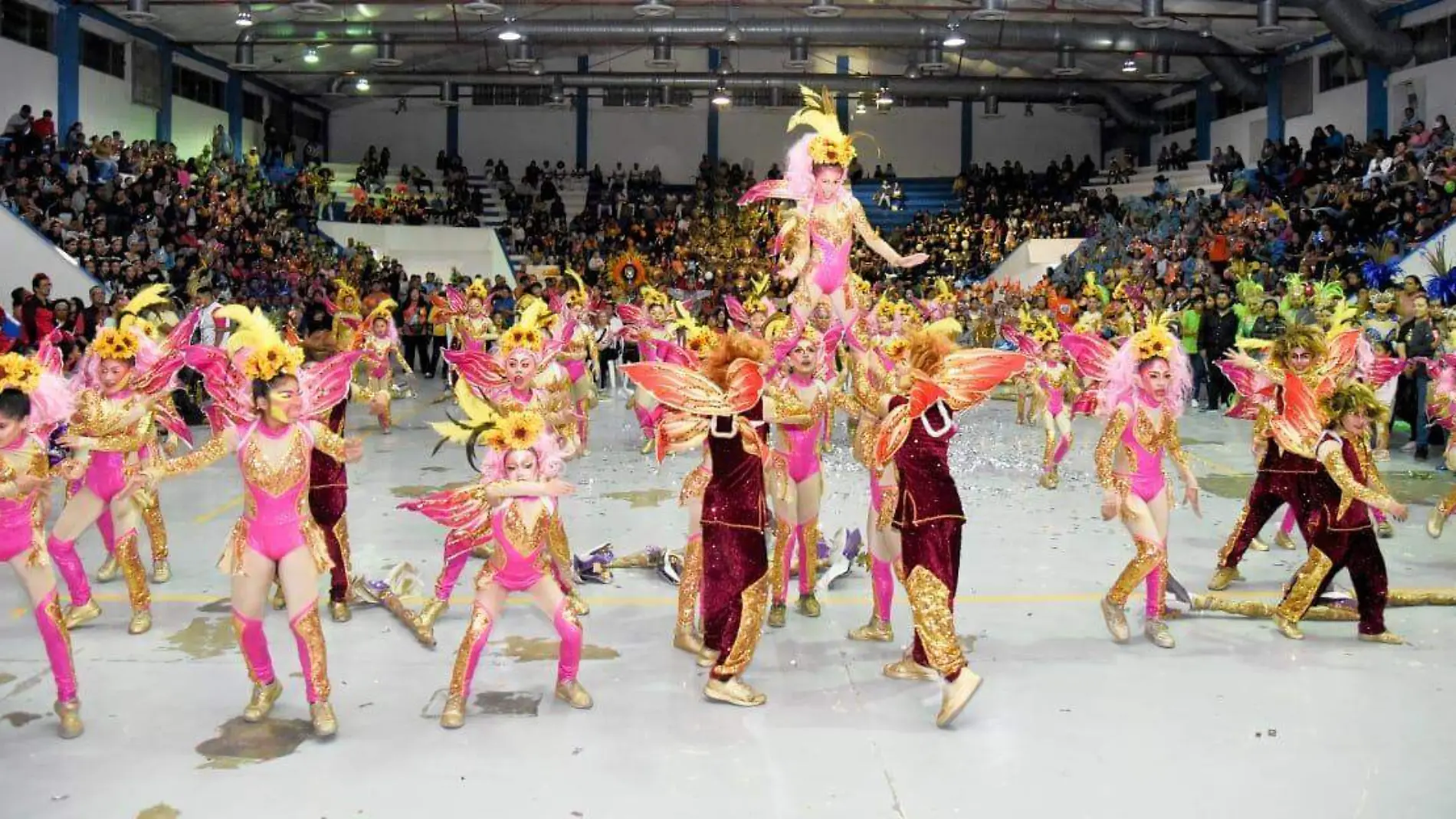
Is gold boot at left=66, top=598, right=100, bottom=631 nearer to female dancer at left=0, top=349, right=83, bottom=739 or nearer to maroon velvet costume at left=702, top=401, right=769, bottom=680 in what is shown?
female dancer at left=0, top=349, right=83, bottom=739

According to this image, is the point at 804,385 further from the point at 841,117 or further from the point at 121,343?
the point at 841,117

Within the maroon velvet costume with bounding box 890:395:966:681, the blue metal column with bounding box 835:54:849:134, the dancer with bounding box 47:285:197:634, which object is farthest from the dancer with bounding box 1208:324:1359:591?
the blue metal column with bounding box 835:54:849:134

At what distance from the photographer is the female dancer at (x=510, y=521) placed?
4824 mm

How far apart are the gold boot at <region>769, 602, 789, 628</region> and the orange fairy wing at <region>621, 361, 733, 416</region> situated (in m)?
1.53

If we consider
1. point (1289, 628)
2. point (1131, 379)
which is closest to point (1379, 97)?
point (1289, 628)

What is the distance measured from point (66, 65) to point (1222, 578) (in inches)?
859

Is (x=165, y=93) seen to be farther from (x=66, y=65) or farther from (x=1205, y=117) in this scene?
(x=1205, y=117)

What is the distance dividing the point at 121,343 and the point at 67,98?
18.9m

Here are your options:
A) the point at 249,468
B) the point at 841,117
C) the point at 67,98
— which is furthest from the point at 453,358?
the point at 841,117

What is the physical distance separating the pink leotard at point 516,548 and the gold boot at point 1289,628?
11.7ft

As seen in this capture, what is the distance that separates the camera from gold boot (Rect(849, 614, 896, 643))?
5.89m

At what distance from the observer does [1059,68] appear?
26.2 m

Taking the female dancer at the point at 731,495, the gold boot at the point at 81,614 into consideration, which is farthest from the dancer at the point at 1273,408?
the gold boot at the point at 81,614

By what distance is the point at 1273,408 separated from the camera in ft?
21.7
